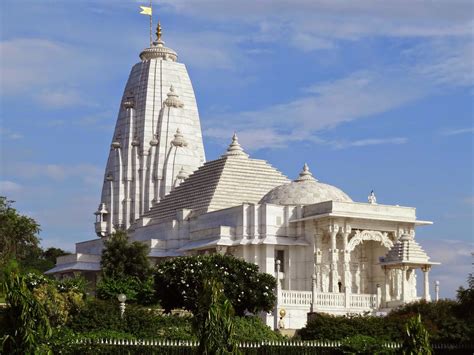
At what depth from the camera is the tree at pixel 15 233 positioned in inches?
3196

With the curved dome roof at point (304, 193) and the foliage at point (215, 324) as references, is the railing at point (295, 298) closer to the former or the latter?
the curved dome roof at point (304, 193)

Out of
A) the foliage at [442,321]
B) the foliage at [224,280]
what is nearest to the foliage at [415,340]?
the foliage at [442,321]

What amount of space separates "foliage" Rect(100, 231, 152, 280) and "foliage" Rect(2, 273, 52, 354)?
137ft

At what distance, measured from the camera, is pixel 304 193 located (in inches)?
3017

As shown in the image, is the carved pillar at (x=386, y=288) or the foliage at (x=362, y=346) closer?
the foliage at (x=362, y=346)

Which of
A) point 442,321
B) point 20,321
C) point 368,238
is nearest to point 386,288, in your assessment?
point 368,238

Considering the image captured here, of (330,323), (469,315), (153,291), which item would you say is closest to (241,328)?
(330,323)

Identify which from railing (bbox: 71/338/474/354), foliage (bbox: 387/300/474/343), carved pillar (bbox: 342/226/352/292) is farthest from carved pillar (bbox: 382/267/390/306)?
railing (bbox: 71/338/474/354)

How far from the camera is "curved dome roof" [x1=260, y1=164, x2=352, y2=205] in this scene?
250 ft

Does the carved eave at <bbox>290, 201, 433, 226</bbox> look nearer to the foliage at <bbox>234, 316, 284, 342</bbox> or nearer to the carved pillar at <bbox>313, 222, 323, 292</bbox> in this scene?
the carved pillar at <bbox>313, 222, 323, 292</bbox>

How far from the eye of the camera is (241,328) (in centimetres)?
4566

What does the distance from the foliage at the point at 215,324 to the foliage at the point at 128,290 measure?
98.9 ft

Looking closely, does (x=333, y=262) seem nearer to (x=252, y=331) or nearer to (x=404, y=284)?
(x=404, y=284)

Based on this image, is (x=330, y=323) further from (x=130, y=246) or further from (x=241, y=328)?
(x=130, y=246)
